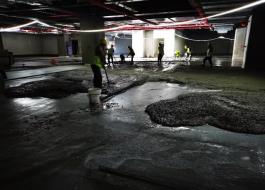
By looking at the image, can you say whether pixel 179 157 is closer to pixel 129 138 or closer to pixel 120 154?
pixel 120 154

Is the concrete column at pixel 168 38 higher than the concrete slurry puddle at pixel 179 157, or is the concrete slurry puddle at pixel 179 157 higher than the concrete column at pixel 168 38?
the concrete column at pixel 168 38

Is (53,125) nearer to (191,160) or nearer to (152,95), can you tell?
(191,160)

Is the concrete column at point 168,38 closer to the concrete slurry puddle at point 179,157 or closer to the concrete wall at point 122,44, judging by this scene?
Answer: the concrete wall at point 122,44

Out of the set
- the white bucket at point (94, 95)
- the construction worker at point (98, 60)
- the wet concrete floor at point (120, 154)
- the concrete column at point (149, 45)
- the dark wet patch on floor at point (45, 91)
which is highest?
the concrete column at point (149, 45)

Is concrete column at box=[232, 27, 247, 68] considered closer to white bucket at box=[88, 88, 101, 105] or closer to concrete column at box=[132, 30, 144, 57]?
concrete column at box=[132, 30, 144, 57]

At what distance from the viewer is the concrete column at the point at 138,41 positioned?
25.5 meters

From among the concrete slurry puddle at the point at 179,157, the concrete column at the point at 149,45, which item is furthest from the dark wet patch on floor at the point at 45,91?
the concrete column at the point at 149,45

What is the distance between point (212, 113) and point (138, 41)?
74.4 ft

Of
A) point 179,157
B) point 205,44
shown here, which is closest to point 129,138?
point 179,157

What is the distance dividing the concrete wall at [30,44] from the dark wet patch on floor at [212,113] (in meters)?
26.6

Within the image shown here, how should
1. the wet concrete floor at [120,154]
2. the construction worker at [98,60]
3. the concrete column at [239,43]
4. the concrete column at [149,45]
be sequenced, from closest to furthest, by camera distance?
1. the wet concrete floor at [120,154]
2. the construction worker at [98,60]
3. the concrete column at [239,43]
4. the concrete column at [149,45]

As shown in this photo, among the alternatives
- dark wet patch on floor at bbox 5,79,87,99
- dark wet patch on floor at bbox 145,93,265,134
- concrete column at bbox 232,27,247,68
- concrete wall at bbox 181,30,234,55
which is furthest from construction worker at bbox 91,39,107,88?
concrete wall at bbox 181,30,234,55

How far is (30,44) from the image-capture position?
92.5ft

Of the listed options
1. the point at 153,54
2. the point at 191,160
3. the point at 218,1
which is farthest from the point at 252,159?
the point at 153,54
